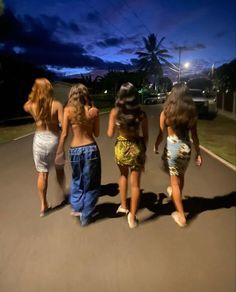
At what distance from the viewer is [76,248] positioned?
446cm

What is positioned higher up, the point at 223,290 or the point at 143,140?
the point at 143,140

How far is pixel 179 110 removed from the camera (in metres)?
4.97

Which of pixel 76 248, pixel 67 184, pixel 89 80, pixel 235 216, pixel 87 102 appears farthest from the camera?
pixel 89 80

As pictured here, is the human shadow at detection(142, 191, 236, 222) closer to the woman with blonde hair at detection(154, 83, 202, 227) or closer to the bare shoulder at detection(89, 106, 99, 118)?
the woman with blonde hair at detection(154, 83, 202, 227)

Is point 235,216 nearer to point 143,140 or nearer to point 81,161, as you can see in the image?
point 143,140

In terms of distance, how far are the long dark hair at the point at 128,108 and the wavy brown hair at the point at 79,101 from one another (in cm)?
44

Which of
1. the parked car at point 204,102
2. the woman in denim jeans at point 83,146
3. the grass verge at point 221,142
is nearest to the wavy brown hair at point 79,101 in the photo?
the woman in denim jeans at point 83,146

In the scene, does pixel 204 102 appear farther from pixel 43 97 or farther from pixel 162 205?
pixel 43 97

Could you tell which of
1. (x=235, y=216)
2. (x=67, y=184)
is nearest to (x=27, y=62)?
(x=67, y=184)

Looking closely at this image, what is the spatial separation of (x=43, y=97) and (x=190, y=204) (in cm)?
274

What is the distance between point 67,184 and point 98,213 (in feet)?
5.69

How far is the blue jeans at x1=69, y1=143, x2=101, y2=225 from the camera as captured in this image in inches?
200

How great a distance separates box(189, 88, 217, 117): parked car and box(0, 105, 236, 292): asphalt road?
56.6 ft

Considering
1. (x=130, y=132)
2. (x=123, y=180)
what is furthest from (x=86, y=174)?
(x=130, y=132)
